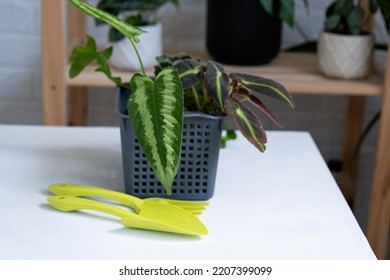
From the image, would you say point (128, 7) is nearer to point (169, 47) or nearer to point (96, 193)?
point (169, 47)

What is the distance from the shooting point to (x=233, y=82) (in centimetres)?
101

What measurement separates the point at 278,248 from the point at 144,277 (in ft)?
0.57

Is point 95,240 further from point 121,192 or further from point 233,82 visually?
point 233,82

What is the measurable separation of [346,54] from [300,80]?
113 millimetres

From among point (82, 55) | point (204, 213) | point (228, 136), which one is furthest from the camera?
point (228, 136)

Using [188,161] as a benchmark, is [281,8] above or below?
above

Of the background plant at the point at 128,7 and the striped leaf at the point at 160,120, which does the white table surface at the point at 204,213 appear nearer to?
the striped leaf at the point at 160,120

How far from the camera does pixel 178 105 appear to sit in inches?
34.9

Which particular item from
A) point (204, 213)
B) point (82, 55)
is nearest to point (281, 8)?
point (82, 55)

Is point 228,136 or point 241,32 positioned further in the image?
point 241,32

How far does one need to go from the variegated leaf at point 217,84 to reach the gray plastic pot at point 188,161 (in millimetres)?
47

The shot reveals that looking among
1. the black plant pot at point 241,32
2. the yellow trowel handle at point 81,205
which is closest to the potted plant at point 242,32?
the black plant pot at point 241,32

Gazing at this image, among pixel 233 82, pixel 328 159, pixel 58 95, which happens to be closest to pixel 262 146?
pixel 233 82

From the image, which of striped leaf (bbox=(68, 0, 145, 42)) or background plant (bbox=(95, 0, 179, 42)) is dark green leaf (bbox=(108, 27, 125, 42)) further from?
striped leaf (bbox=(68, 0, 145, 42))
